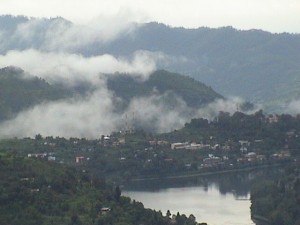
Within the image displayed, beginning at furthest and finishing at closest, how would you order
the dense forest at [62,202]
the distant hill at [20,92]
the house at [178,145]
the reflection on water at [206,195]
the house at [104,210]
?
the distant hill at [20,92] < the house at [178,145] < the reflection on water at [206,195] < the house at [104,210] < the dense forest at [62,202]

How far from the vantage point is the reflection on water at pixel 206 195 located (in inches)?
2316

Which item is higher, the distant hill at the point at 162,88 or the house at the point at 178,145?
the distant hill at the point at 162,88

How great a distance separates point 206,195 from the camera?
225ft

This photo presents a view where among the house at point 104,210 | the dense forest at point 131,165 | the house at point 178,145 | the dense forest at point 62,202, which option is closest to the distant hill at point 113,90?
the dense forest at point 131,165

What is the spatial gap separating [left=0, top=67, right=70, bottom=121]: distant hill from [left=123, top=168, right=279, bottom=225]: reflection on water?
36.2 meters

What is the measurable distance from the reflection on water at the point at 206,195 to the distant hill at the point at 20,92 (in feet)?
119

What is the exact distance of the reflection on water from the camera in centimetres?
5882

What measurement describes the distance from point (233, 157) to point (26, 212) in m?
44.6

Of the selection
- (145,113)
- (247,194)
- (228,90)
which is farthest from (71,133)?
(228,90)

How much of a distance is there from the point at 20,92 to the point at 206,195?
51.3 meters

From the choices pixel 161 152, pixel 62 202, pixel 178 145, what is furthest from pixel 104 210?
pixel 178 145

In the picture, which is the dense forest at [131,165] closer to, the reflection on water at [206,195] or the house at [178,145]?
the house at [178,145]

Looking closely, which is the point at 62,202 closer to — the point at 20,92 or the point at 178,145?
the point at 178,145

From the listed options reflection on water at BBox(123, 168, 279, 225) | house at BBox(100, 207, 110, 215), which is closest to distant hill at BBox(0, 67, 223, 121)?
reflection on water at BBox(123, 168, 279, 225)
